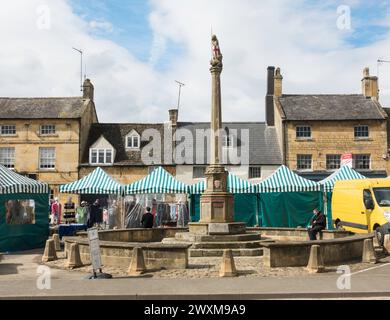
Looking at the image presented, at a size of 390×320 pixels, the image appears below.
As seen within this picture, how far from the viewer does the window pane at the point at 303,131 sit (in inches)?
1465

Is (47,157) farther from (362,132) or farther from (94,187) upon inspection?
(362,132)

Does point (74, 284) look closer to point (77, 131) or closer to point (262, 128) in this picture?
point (77, 131)

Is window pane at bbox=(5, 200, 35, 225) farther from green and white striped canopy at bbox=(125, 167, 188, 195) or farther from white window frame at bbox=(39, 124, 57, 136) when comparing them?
white window frame at bbox=(39, 124, 57, 136)

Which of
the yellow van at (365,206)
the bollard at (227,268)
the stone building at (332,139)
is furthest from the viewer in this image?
the stone building at (332,139)

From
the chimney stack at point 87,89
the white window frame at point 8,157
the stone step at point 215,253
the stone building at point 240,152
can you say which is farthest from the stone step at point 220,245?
the chimney stack at point 87,89

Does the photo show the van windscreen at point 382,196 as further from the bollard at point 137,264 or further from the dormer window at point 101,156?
the dormer window at point 101,156

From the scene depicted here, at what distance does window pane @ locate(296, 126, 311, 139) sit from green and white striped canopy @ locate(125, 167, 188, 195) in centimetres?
1590

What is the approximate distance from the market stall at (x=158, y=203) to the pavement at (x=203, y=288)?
12.7 metres

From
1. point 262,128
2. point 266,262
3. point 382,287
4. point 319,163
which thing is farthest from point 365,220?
point 262,128

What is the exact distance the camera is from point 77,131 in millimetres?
37062

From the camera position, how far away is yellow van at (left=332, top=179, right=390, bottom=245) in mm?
16172
